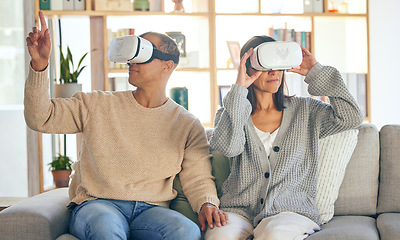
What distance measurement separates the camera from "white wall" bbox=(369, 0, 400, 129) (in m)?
4.51

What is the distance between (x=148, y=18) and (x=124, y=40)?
1.97 metres

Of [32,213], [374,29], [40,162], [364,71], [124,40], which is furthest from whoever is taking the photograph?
[374,29]

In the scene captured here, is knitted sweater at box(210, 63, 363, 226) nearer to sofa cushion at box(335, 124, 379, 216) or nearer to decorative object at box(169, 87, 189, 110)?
sofa cushion at box(335, 124, 379, 216)

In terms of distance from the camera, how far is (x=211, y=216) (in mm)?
1894

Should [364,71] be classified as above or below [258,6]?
below

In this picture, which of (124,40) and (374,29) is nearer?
(124,40)

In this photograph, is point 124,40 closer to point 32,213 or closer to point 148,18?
point 32,213

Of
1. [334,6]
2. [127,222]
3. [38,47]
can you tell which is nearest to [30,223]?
[127,222]

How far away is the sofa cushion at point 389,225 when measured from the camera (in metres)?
1.83

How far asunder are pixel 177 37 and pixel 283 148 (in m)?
2.02

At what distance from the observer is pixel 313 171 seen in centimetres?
203

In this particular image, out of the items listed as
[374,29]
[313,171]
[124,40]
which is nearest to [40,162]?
[124,40]

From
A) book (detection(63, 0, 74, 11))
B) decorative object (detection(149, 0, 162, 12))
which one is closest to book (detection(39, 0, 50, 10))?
book (detection(63, 0, 74, 11))

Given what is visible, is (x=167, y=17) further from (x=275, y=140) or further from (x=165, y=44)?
(x=275, y=140)
